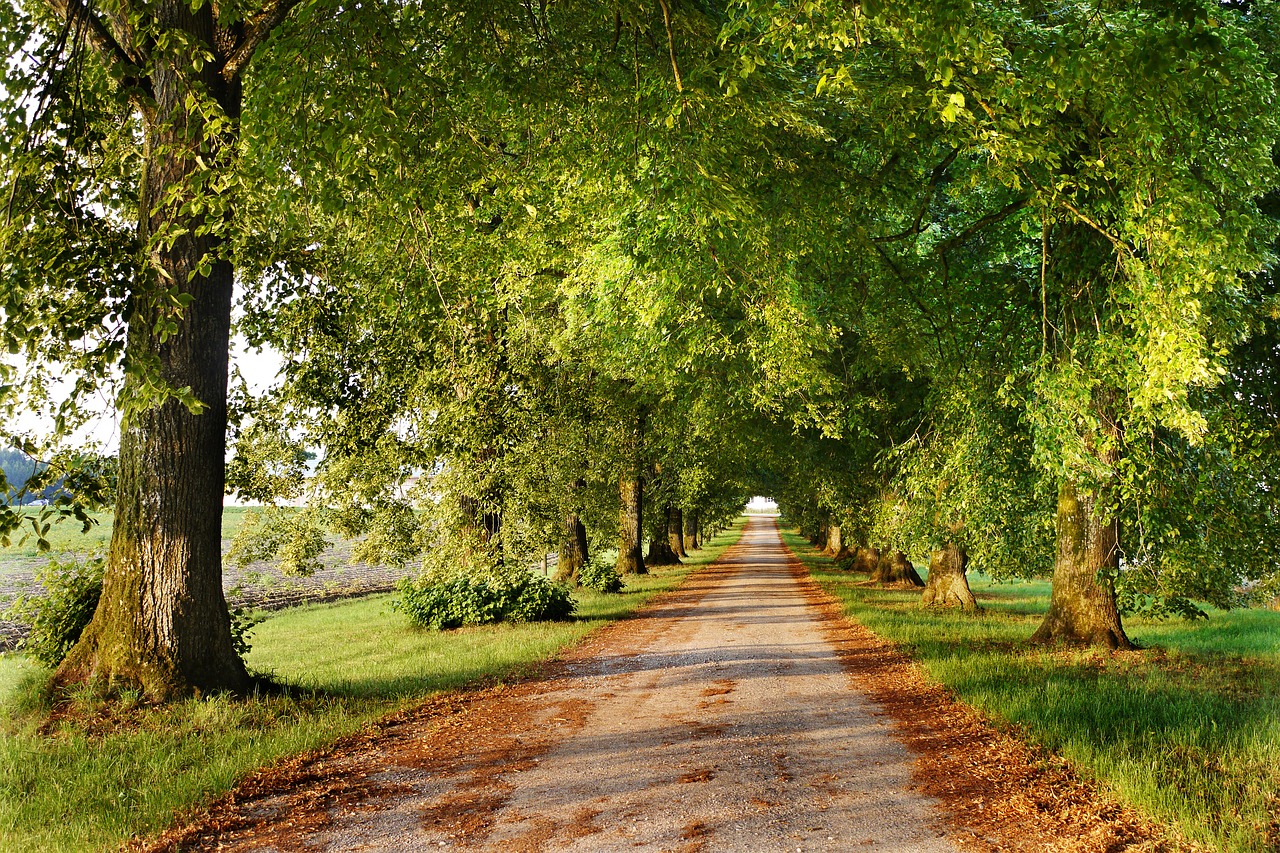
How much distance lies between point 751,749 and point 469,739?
9.00 ft

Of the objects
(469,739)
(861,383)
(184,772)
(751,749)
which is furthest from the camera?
(861,383)

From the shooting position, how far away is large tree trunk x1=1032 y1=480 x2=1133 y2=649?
1378 cm

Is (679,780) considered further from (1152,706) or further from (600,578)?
(600,578)

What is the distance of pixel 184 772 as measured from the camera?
6664mm

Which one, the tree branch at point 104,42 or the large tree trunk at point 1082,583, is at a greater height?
the tree branch at point 104,42

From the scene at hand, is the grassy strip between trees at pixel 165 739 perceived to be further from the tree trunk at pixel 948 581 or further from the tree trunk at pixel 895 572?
the tree trunk at pixel 895 572

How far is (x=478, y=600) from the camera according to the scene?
55.5ft

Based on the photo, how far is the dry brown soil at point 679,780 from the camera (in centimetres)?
547

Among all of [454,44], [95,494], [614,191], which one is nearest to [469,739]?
[95,494]

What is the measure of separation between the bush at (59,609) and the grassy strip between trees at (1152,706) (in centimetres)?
998

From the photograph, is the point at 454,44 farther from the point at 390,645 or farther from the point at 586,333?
the point at 390,645

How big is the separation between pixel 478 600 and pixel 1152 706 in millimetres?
11796

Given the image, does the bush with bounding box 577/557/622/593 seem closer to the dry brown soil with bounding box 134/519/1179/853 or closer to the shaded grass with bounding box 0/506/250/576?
the shaded grass with bounding box 0/506/250/576

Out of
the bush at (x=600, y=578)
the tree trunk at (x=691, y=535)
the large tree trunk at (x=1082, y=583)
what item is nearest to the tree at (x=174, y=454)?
the large tree trunk at (x=1082, y=583)
